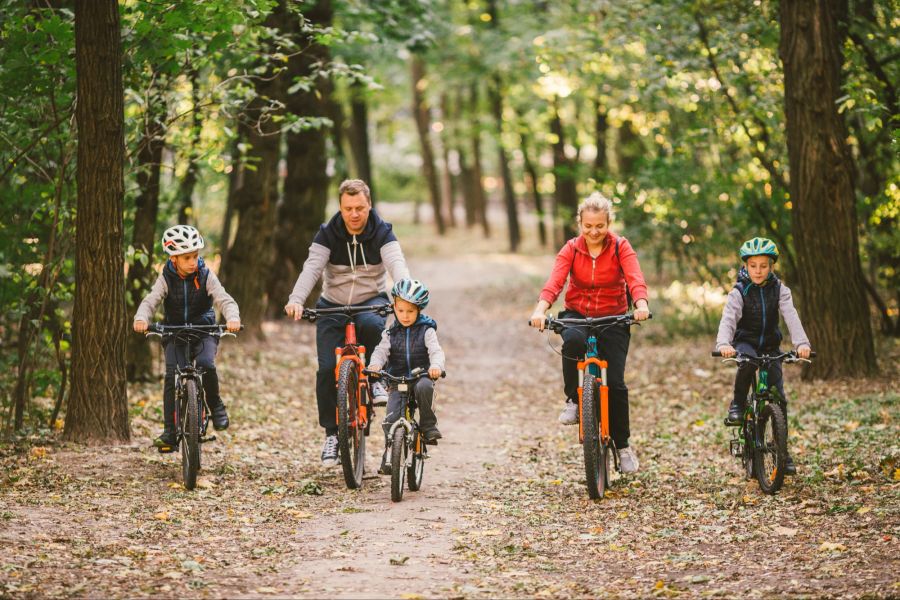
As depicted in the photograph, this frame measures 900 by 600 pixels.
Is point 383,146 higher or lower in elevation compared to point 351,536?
higher

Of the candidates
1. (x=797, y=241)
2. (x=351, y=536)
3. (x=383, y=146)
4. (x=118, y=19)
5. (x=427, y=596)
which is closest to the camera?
(x=427, y=596)

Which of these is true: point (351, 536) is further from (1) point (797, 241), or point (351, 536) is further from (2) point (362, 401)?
(1) point (797, 241)

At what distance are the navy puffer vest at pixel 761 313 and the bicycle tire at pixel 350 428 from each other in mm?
2994

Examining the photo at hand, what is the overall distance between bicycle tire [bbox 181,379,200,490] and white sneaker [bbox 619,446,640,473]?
10.8ft

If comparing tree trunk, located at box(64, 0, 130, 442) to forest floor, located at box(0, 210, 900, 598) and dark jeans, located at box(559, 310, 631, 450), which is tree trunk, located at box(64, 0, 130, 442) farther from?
dark jeans, located at box(559, 310, 631, 450)

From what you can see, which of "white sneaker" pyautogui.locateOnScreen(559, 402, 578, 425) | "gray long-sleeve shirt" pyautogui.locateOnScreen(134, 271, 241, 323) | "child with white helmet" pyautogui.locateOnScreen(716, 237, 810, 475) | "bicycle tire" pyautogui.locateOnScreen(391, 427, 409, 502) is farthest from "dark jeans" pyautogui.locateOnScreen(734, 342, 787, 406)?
"gray long-sleeve shirt" pyautogui.locateOnScreen(134, 271, 241, 323)

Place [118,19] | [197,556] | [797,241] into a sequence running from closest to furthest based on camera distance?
[197,556] → [118,19] → [797,241]

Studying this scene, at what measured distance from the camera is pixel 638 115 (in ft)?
68.0

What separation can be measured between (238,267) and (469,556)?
9.90 m

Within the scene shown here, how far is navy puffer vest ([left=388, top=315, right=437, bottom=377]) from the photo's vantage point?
7.65 meters

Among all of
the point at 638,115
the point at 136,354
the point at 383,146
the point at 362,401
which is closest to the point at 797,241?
the point at 362,401

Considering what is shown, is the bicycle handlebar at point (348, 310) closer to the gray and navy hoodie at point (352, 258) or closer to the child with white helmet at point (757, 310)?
the gray and navy hoodie at point (352, 258)

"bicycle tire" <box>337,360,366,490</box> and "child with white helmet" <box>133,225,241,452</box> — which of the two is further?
"child with white helmet" <box>133,225,241,452</box>

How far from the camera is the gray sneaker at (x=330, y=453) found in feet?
27.1
